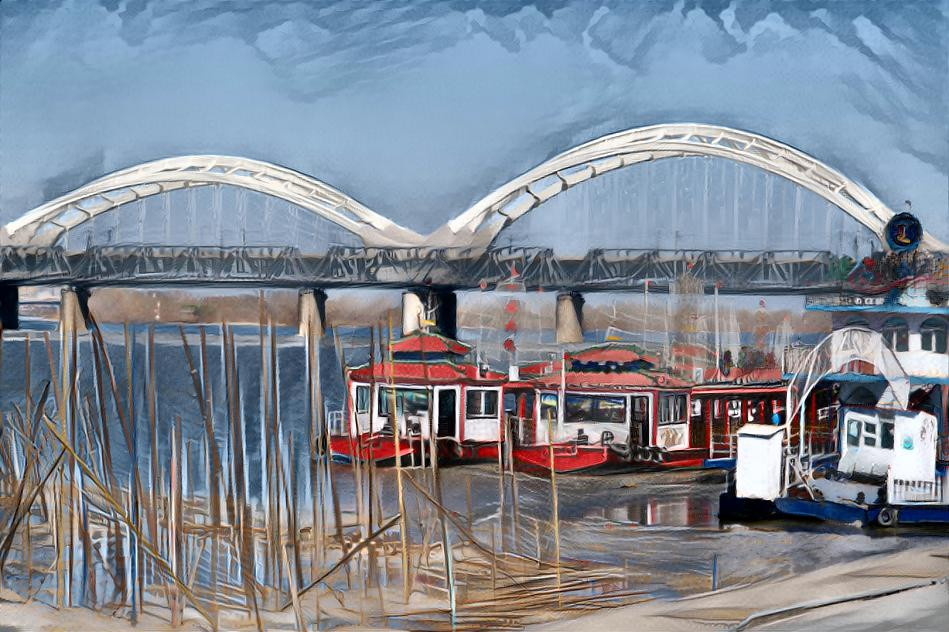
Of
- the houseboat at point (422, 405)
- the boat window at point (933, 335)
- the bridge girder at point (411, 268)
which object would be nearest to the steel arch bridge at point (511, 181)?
the bridge girder at point (411, 268)

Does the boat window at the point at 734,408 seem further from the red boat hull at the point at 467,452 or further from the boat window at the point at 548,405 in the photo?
the red boat hull at the point at 467,452

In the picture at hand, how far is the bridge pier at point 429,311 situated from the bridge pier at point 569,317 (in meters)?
0.36

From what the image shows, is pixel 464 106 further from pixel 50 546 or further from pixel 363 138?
pixel 50 546

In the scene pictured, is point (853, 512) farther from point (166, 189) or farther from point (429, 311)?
point (166, 189)

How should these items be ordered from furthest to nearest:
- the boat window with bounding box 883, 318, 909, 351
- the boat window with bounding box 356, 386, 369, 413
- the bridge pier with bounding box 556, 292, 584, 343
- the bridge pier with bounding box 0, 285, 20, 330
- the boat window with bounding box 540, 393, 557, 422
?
the boat window with bounding box 540, 393, 557, 422 → the bridge pier with bounding box 556, 292, 584, 343 → the boat window with bounding box 883, 318, 909, 351 → the bridge pier with bounding box 0, 285, 20, 330 → the boat window with bounding box 356, 386, 369, 413

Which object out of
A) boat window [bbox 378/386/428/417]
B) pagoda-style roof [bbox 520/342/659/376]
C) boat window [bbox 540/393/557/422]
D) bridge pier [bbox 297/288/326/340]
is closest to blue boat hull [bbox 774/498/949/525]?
pagoda-style roof [bbox 520/342/659/376]

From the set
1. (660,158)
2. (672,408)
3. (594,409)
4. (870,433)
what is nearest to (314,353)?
(594,409)

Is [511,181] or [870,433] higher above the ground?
[511,181]

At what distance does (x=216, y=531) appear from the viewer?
9.24 feet

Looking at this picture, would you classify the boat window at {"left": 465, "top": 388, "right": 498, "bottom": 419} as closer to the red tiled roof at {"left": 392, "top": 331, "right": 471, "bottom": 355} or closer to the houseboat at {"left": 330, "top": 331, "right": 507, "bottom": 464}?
the houseboat at {"left": 330, "top": 331, "right": 507, "bottom": 464}

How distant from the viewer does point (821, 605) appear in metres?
2.91

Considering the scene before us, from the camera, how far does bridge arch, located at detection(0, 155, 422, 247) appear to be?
10.1ft

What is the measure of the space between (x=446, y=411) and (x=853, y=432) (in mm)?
1326

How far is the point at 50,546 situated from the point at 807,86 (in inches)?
108
